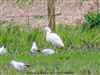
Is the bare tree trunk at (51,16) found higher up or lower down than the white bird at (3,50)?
higher up

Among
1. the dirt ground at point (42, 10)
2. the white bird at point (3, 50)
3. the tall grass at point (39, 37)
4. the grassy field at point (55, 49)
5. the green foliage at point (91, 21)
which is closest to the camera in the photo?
the grassy field at point (55, 49)

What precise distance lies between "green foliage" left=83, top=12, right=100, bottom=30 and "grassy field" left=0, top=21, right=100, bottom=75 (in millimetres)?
291

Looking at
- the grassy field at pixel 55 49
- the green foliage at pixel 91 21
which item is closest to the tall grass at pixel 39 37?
the grassy field at pixel 55 49

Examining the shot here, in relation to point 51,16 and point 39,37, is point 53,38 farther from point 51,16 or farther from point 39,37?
point 51,16

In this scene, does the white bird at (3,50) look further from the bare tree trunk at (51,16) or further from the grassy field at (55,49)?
the bare tree trunk at (51,16)

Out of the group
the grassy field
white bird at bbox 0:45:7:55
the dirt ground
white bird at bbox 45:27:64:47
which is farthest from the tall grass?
the dirt ground

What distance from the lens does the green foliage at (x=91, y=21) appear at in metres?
15.9

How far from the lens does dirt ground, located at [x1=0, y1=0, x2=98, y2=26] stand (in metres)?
18.3

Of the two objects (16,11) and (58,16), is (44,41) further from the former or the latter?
(16,11)

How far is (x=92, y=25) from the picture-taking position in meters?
16.0

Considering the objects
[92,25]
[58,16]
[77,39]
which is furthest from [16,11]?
[77,39]

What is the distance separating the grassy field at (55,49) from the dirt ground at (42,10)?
2.31 metres

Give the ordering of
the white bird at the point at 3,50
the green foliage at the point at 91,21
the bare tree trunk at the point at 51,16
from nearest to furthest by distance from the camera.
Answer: the white bird at the point at 3,50
the bare tree trunk at the point at 51,16
the green foliage at the point at 91,21

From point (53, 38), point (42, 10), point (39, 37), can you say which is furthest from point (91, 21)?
point (42, 10)
